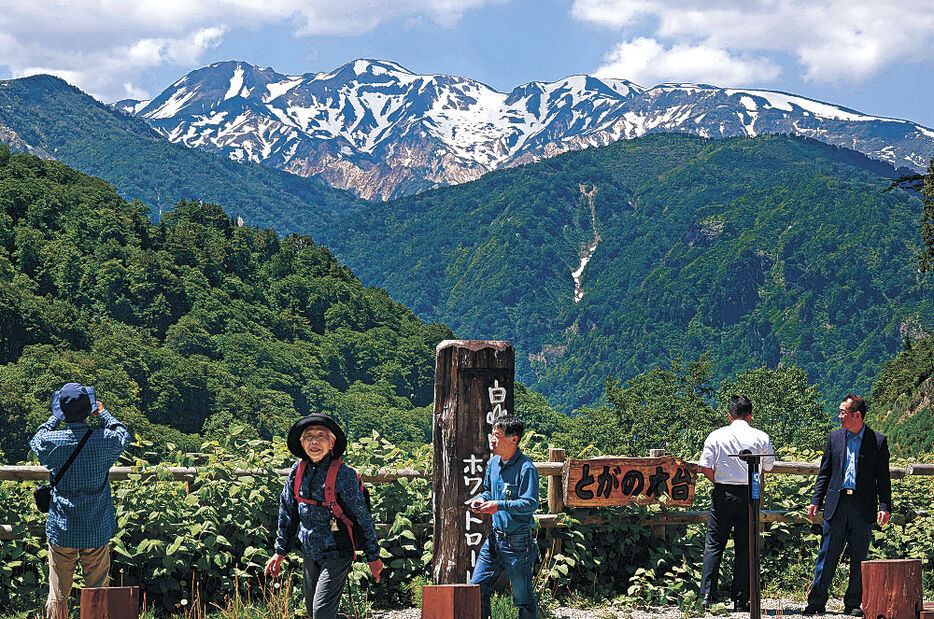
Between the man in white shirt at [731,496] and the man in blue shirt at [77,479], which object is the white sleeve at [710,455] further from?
the man in blue shirt at [77,479]

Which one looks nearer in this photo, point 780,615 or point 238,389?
point 780,615

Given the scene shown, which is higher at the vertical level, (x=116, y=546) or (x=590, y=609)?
(x=116, y=546)

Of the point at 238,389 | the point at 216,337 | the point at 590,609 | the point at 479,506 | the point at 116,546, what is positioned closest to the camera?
the point at 479,506

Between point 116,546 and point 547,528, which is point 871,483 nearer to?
point 547,528

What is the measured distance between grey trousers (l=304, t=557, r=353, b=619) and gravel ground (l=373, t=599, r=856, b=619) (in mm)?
1800

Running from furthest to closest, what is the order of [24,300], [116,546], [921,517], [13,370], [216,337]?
[216,337] → [24,300] → [13,370] → [921,517] → [116,546]

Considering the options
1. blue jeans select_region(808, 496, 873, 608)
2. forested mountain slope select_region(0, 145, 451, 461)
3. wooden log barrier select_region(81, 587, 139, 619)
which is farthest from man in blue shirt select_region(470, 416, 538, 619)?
forested mountain slope select_region(0, 145, 451, 461)

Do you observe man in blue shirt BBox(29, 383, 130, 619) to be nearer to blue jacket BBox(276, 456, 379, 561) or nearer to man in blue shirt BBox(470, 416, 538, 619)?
blue jacket BBox(276, 456, 379, 561)

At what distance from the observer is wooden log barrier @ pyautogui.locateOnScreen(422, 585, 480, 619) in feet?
8.45

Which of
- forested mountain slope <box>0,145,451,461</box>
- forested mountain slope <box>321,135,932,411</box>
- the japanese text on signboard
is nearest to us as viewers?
the japanese text on signboard

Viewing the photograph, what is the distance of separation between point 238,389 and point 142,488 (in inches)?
1623

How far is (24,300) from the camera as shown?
39.7 metres

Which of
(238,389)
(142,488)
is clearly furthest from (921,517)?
(238,389)

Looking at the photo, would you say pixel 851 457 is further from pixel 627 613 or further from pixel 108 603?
pixel 108 603
